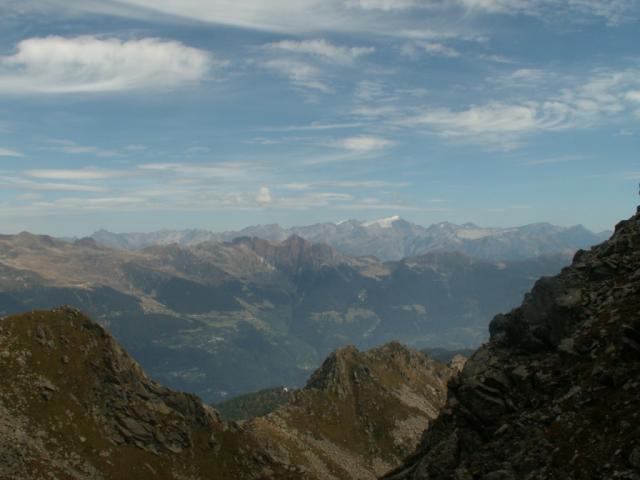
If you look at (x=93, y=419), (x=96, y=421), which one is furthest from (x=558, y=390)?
(x=93, y=419)

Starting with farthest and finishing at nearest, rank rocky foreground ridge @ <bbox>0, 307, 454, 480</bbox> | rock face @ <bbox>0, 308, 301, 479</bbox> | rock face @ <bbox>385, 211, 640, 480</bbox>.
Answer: rocky foreground ridge @ <bbox>0, 307, 454, 480</bbox>, rock face @ <bbox>0, 308, 301, 479</bbox>, rock face @ <bbox>385, 211, 640, 480</bbox>

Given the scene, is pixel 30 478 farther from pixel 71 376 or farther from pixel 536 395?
pixel 536 395

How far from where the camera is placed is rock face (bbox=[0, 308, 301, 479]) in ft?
365

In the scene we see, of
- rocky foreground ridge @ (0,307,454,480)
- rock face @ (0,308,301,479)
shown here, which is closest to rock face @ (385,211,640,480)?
rocky foreground ridge @ (0,307,454,480)

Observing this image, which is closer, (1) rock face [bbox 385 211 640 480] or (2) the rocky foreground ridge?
(1) rock face [bbox 385 211 640 480]

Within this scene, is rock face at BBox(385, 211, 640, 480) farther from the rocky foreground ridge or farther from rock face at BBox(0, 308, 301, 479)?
rock face at BBox(0, 308, 301, 479)

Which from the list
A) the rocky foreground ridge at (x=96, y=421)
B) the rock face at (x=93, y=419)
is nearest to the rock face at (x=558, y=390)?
the rocky foreground ridge at (x=96, y=421)

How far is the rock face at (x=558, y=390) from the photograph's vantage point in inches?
1552

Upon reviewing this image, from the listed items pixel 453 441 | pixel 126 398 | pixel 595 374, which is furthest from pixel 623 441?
pixel 126 398

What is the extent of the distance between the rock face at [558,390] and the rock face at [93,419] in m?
79.4

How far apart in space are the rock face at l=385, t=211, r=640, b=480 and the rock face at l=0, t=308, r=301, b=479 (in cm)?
7939

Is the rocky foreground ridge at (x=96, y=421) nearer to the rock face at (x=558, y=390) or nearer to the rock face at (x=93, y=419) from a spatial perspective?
the rock face at (x=93, y=419)

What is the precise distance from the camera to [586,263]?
63.7 metres

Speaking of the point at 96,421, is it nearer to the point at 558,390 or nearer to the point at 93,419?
the point at 93,419
